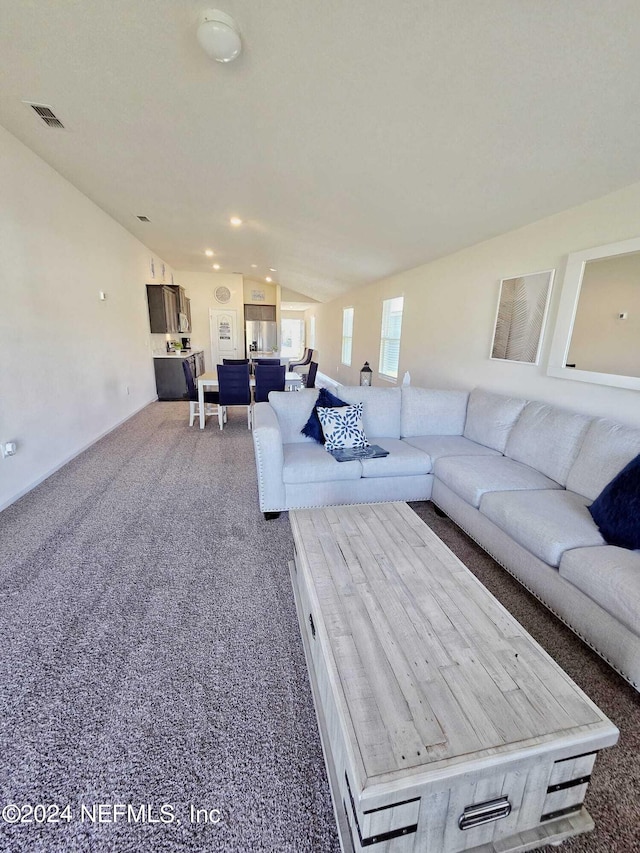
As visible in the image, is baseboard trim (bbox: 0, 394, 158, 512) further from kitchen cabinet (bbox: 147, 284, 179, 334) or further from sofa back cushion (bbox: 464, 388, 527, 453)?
sofa back cushion (bbox: 464, 388, 527, 453)

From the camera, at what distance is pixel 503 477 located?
2373 mm

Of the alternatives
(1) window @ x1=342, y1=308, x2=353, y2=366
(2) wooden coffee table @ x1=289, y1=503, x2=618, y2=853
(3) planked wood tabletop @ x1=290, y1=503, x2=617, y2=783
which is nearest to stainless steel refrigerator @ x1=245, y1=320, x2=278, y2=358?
(1) window @ x1=342, y1=308, x2=353, y2=366

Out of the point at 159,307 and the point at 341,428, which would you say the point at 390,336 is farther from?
the point at 159,307

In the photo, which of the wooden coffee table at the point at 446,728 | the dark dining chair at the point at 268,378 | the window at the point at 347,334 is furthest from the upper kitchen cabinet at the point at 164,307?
the wooden coffee table at the point at 446,728

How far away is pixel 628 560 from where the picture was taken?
A: 5.13 feet

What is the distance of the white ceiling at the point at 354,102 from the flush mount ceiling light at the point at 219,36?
54 millimetres

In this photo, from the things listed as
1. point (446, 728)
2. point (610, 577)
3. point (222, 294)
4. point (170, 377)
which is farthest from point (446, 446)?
point (222, 294)

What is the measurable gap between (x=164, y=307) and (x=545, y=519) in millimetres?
6831

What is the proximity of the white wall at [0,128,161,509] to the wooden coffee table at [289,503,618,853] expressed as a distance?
9.83 ft

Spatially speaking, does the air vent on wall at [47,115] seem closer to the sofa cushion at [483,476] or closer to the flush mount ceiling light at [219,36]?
the flush mount ceiling light at [219,36]

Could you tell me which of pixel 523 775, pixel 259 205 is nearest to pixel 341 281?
pixel 259 205

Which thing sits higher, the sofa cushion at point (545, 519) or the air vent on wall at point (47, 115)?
the air vent on wall at point (47, 115)

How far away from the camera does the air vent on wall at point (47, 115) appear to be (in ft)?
8.19

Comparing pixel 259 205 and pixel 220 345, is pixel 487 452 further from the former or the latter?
pixel 220 345
